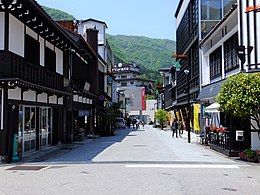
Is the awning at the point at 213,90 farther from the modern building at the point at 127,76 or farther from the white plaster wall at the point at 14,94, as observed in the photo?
the modern building at the point at 127,76

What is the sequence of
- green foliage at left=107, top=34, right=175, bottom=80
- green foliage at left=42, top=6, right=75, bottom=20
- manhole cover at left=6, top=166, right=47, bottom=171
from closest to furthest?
1. manhole cover at left=6, top=166, right=47, bottom=171
2. green foliage at left=42, top=6, right=75, bottom=20
3. green foliage at left=107, top=34, right=175, bottom=80

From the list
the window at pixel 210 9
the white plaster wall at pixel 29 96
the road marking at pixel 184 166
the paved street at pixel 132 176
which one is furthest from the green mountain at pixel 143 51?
the road marking at pixel 184 166

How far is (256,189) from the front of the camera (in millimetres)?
9484

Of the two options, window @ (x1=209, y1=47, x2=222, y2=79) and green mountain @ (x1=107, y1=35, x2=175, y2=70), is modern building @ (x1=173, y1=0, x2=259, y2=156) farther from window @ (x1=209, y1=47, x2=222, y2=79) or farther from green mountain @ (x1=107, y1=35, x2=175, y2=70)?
green mountain @ (x1=107, y1=35, x2=175, y2=70)

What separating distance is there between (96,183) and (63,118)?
14384 millimetres

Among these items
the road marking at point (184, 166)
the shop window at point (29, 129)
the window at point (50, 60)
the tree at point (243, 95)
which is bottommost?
the road marking at point (184, 166)

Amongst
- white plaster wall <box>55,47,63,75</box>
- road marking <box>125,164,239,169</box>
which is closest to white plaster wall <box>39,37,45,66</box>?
white plaster wall <box>55,47,63,75</box>

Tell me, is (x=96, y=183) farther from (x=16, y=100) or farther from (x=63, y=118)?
(x=63, y=118)

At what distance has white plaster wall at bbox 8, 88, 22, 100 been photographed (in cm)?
1473

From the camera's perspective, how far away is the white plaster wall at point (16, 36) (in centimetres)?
1487

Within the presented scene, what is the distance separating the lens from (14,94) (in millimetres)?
15164

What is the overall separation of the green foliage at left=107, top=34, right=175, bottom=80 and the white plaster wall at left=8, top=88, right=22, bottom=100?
135m

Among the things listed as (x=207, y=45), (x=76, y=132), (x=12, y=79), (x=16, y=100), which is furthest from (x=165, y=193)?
(x=207, y=45)

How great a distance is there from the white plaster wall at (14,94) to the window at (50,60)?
4414mm
